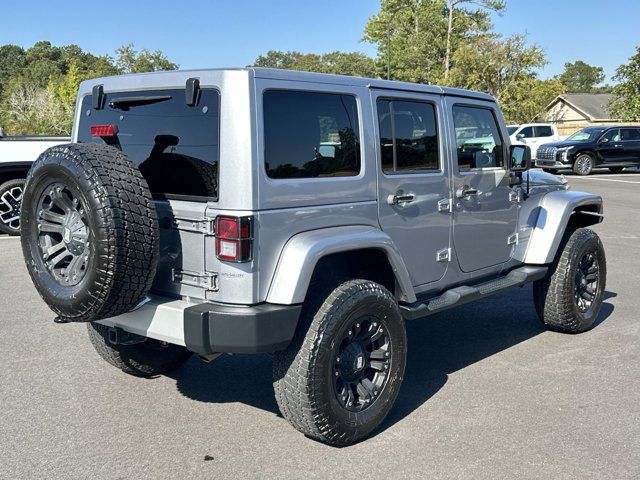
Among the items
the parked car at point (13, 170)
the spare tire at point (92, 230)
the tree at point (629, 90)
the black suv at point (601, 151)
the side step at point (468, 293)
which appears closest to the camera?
the spare tire at point (92, 230)

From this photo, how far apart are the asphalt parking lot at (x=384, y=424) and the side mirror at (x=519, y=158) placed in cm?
141

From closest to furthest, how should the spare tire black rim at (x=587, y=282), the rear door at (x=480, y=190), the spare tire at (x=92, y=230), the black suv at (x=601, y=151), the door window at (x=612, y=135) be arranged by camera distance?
the spare tire at (x=92, y=230), the rear door at (x=480, y=190), the spare tire black rim at (x=587, y=282), the black suv at (x=601, y=151), the door window at (x=612, y=135)

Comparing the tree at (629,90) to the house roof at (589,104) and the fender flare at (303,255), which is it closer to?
the house roof at (589,104)

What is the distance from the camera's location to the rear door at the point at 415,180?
4.09 meters

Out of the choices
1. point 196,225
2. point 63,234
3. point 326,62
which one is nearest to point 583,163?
point 196,225

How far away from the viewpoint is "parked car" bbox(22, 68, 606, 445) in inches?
130

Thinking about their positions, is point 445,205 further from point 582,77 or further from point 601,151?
point 582,77

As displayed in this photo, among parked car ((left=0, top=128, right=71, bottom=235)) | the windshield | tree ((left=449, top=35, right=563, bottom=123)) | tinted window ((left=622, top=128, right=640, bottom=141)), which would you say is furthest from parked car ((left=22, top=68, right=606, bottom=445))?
tree ((left=449, top=35, right=563, bottom=123))

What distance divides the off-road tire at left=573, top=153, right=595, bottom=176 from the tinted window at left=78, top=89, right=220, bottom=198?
21249 millimetres

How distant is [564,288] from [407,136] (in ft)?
7.09

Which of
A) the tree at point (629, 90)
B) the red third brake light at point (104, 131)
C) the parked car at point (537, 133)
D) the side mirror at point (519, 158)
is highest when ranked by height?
the tree at point (629, 90)

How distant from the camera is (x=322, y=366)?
11.5 feet

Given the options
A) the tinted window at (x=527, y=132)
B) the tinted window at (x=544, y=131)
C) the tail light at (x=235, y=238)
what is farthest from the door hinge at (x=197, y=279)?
the tinted window at (x=544, y=131)

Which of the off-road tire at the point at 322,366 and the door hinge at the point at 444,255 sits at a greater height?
the door hinge at the point at 444,255
